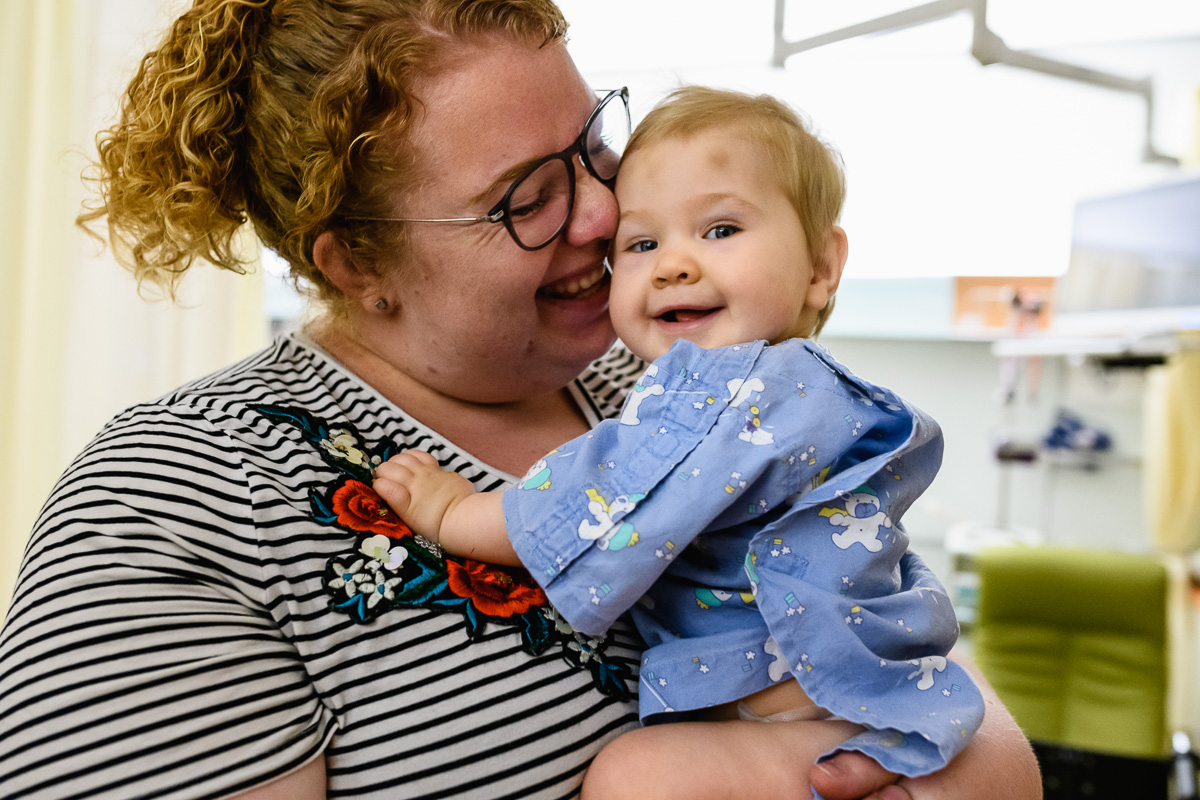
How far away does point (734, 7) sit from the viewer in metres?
4.15

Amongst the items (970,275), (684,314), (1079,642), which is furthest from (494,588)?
(970,275)

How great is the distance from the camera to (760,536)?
0.93 m

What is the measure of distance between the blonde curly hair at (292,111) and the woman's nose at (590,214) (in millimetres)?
203

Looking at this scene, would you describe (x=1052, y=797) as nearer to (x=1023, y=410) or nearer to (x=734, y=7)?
(x=1023, y=410)

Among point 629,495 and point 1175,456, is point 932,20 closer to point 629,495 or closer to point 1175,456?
point 629,495

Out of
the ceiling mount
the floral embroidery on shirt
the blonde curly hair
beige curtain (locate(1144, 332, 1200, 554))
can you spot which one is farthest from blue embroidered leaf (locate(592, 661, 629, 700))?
beige curtain (locate(1144, 332, 1200, 554))

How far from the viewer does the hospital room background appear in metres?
1.71

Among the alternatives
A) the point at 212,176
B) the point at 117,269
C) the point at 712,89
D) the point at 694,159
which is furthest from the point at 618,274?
the point at 117,269

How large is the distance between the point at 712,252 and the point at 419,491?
0.44 m

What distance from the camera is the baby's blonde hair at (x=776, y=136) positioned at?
43.4 inches

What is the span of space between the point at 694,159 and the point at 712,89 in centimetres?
16

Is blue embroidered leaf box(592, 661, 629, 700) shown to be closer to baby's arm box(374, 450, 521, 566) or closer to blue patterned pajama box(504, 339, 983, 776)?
blue patterned pajama box(504, 339, 983, 776)

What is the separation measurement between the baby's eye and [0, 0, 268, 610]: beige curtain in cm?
114

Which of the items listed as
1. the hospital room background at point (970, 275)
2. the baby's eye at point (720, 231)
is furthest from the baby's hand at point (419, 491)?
the hospital room background at point (970, 275)
